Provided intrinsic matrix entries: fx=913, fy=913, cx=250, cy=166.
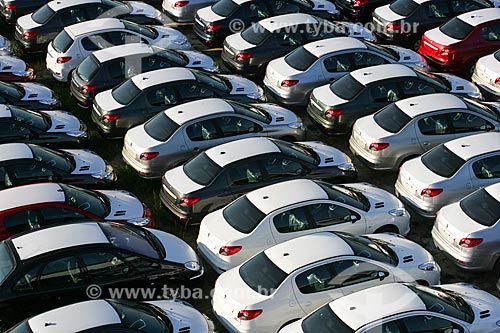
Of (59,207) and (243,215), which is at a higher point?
(59,207)

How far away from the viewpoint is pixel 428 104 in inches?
652

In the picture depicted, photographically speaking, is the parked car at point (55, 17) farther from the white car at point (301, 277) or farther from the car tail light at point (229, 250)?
the white car at point (301, 277)

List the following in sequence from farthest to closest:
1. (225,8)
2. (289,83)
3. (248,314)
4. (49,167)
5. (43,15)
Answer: (225,8) → (43,15) → (289,83) → (49,167) → (248,314)

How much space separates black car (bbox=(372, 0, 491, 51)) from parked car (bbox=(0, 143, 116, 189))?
8.40m

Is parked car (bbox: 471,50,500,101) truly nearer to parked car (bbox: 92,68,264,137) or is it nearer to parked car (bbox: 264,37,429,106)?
parked car (bbox: 264,37,429,106)

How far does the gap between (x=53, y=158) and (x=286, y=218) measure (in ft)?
14.5

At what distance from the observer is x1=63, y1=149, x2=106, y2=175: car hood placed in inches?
617

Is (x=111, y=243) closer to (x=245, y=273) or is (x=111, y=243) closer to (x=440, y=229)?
(x=245, y=273)

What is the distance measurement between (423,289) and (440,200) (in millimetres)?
3278

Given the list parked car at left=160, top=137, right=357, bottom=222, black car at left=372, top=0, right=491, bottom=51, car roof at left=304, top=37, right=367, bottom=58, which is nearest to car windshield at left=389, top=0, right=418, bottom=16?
black car at left=372, top=0, right=491, bottom=51

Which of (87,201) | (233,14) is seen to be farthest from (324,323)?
(233,14)

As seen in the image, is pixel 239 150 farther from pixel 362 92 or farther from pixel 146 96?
pixel 362 92

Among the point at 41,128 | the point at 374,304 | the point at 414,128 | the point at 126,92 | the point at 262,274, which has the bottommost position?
the point at 414,128

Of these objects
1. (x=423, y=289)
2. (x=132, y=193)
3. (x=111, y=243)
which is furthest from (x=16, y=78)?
(x=423, y=289)
